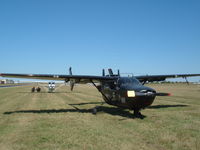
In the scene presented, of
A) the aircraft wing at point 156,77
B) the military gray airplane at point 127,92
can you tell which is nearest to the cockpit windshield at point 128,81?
the military gray airplane at point 127,92

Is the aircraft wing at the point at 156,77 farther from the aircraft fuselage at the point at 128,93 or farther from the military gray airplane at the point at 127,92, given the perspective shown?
the aircraft fuselage at the point at 128,93

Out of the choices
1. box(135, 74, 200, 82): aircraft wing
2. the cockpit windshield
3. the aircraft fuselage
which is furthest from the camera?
box(135, 74, 200, 82): aircraft wing

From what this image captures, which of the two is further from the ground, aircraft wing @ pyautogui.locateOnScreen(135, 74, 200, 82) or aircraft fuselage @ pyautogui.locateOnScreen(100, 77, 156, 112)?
aircraft wing @ pyautogui.locateOnScreen(135, 74, 200, 82)

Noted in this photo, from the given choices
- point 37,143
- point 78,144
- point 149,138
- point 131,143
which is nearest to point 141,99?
point 149,138

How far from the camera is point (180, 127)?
9.50m

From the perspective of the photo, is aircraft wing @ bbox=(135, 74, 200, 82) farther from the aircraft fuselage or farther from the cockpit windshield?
the cockpit windshield

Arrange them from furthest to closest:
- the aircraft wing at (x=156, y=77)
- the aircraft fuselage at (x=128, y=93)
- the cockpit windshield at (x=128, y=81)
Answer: the aircraft wing at (x=156, y=77) → the cockpit windshield at (x=128, y=81) → the aircraft fuselage at (x=128, y=93)

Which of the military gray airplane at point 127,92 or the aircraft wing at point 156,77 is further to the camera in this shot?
the aircraft wing at point 156,77

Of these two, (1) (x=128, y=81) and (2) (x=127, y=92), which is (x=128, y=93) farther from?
(1) (x=128, y=81)

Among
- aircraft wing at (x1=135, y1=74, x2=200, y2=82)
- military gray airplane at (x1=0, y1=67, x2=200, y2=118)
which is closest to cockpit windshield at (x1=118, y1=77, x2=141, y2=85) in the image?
military gray airplane at (x1=0, y1=67, x2=200, y2=118)

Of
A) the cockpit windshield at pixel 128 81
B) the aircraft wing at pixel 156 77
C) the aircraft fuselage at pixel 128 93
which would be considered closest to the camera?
the aircraft fuselage at pixel 128 93

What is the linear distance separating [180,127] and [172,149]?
3.30 meters

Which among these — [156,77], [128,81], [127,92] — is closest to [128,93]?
[127,92]

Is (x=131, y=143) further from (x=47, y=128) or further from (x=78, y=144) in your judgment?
(x=47, y=128)
